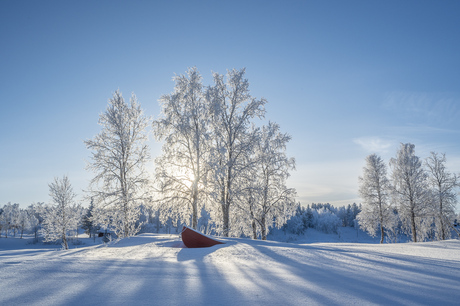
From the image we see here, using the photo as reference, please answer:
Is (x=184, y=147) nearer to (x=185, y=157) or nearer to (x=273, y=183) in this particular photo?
(x=185, y=157)

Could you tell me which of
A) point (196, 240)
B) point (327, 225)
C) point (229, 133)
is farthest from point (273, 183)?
point (327, 225)

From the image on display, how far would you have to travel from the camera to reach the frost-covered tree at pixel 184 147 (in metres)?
15.2

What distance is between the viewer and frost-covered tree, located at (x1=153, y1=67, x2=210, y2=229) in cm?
1524

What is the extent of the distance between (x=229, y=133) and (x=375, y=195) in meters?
19.1

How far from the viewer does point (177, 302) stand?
3.21 metres

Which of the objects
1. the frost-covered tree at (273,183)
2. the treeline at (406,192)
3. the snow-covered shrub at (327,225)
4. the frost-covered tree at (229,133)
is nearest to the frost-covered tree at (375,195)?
the treeline at (406,192)

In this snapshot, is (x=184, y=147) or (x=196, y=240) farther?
(x=184, y=147)

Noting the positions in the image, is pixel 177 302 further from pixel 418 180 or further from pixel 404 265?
pixel 418 180

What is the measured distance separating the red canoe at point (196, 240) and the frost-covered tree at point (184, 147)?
172 inches

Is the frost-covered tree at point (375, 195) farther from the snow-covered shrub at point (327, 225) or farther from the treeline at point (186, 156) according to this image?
the snow-covered shrub at point (327, 225)

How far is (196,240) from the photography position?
10.5m

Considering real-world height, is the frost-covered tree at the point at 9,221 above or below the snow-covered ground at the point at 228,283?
below

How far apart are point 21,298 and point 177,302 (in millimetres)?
2074

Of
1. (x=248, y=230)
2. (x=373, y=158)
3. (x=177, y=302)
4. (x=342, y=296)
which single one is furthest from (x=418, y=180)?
(x=177, y=302)
